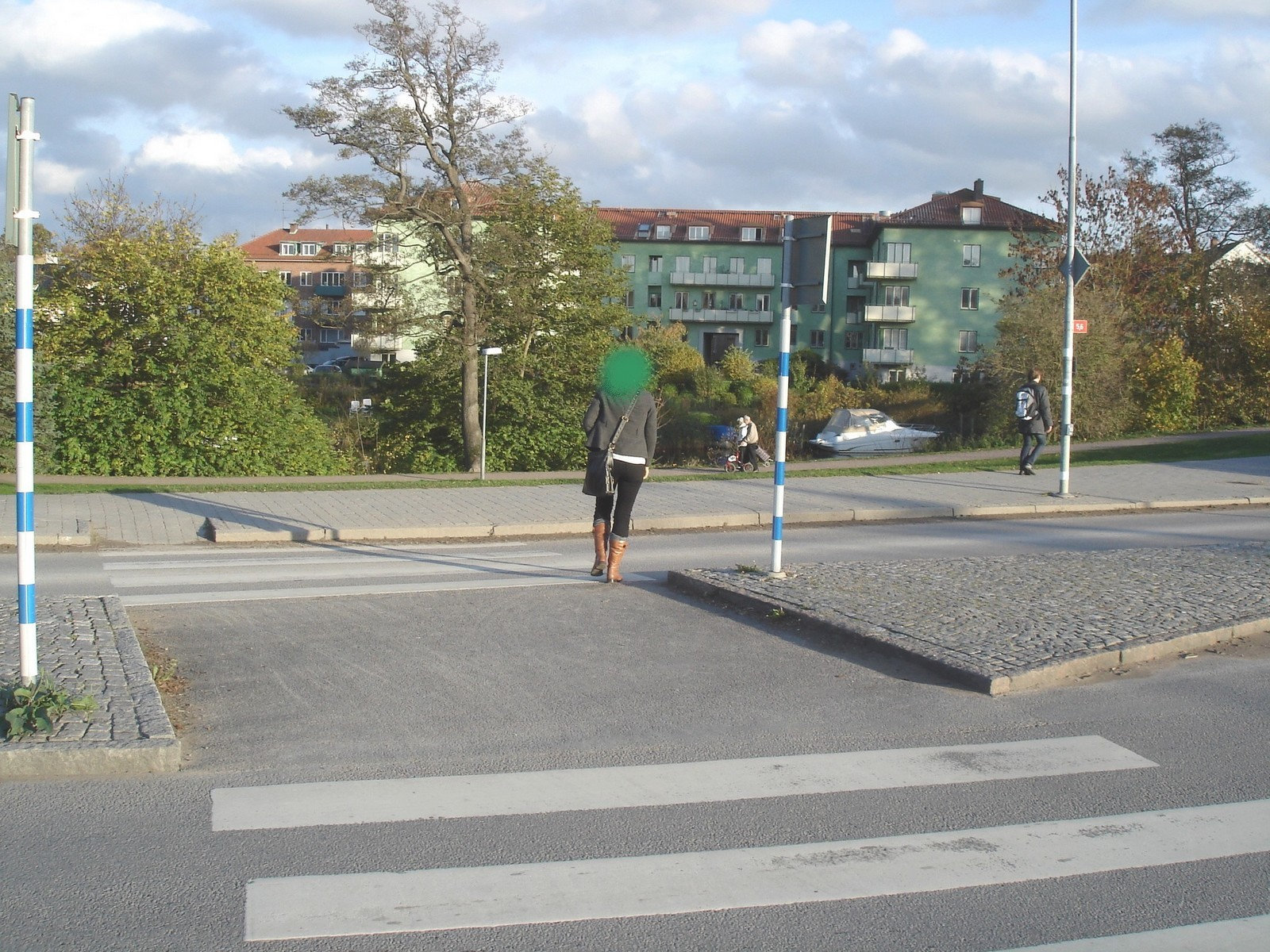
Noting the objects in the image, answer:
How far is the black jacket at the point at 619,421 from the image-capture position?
9836 millimetres

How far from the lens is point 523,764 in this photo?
538 cm

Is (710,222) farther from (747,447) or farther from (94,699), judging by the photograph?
(94,699)

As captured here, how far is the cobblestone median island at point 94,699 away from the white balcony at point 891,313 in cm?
7016

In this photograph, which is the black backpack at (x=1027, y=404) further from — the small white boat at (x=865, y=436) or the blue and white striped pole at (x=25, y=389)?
the blue and white striped pole at (x=25, y=389)

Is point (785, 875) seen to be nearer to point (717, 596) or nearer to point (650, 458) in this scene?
point (717, 596)

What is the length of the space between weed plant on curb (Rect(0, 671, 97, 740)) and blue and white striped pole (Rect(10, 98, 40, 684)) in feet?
0.35

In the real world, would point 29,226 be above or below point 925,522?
above

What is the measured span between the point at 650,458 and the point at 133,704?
17.0ft

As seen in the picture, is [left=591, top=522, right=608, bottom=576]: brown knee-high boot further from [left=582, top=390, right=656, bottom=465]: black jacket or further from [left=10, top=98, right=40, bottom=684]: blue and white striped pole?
[left=10, top=98, right=40, bottom=684]: blue and white striped pole

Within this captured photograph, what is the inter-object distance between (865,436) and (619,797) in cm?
3177

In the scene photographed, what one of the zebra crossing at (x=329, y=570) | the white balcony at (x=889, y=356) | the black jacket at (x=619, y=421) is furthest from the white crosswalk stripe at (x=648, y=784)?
the white balcony at (x=889, y=356)

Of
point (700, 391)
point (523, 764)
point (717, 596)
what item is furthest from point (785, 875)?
point (700, 391)

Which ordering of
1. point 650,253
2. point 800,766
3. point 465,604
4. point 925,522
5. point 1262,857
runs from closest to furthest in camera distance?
point 1262,857 < point 800,766 < point 465,604 < point 925,522 < point 650,253

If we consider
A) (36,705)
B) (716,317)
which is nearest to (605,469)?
(36,705)
